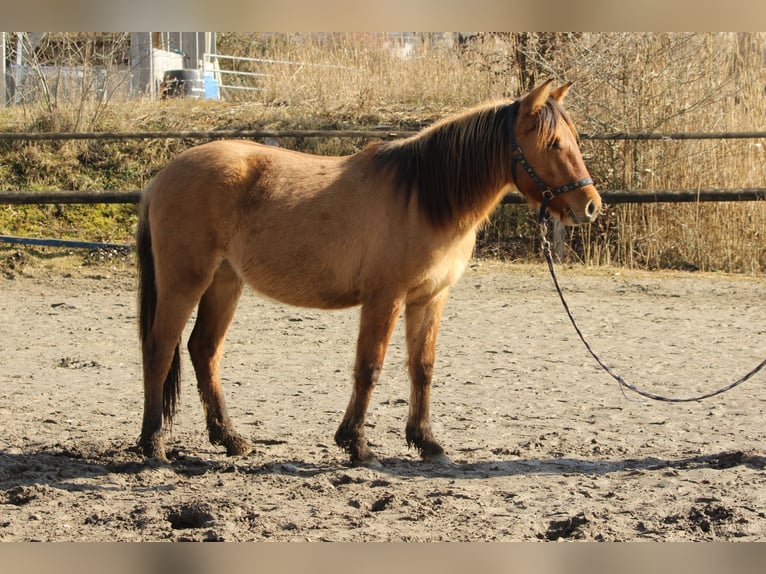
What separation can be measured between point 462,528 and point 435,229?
4.95 ft

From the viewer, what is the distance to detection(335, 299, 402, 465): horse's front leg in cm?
437

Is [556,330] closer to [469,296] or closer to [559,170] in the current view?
[469,296]

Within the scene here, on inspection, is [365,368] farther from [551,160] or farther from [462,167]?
[551,160]

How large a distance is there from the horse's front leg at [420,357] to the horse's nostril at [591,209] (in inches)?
34.8

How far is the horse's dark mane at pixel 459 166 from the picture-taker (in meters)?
4.33

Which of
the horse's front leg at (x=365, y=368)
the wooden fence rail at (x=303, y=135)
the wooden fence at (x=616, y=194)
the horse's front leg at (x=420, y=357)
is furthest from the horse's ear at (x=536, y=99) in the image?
the wooden fence rail at (x=303, y=135)

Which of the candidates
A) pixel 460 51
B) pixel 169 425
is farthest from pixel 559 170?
pixel 460 51

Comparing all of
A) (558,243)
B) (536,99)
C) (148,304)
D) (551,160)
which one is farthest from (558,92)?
(558,243)

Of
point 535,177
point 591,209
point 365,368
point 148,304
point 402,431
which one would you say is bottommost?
point 402,431

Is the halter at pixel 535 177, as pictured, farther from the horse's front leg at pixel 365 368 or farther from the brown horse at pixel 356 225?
the horse's front leg at pixel 365 368

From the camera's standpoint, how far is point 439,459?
4.53 metres

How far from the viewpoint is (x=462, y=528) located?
11.6 ft

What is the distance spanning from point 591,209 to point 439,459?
1.51 meters

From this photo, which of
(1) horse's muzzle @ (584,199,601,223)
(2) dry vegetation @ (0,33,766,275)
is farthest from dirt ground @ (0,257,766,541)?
(2) dry vegetation @ (0,33,766,275)
